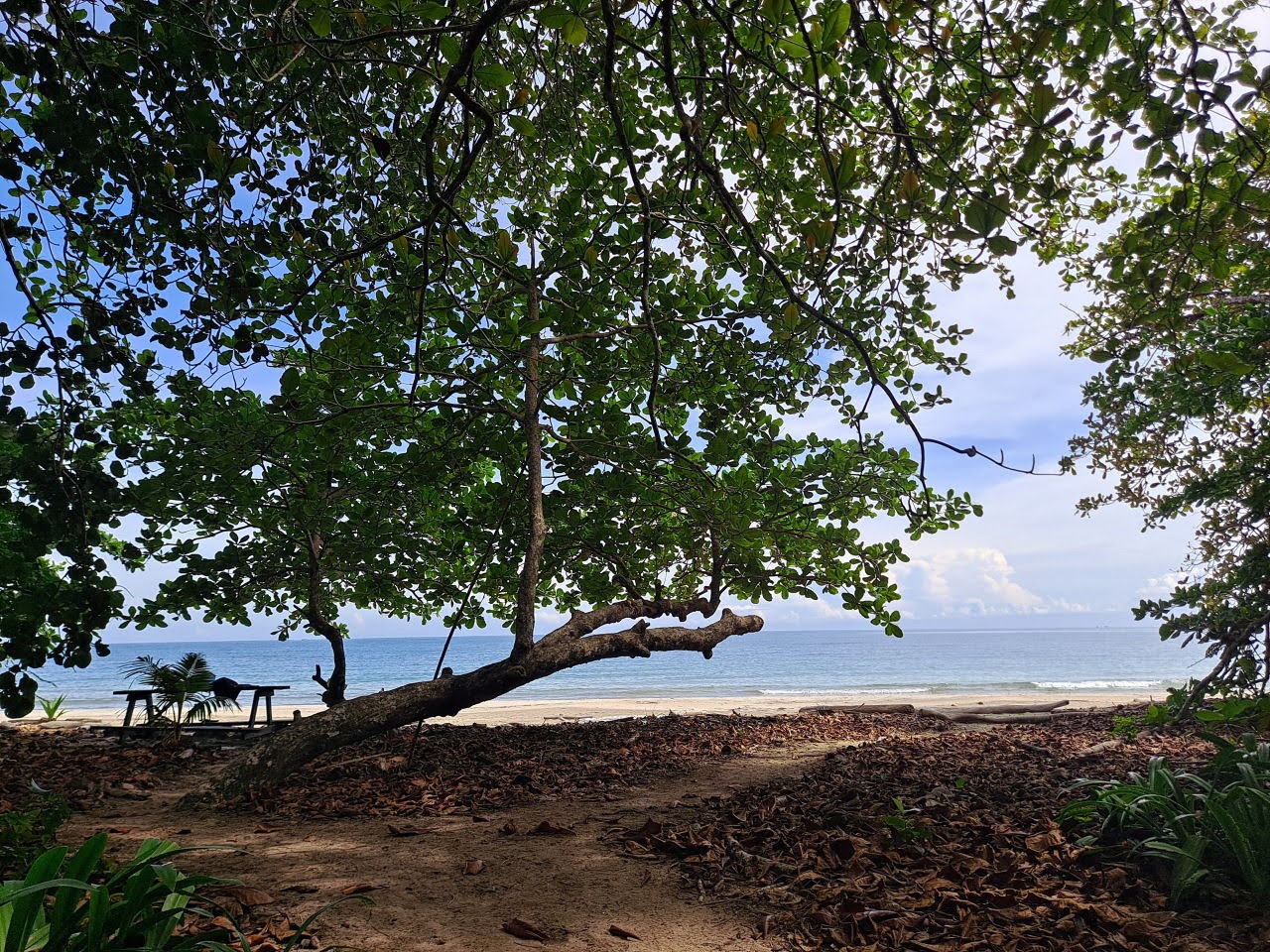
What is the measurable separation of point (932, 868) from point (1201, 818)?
1317 mm

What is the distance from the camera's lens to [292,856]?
4246 millimetres

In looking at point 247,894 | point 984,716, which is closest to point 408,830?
point 247,894

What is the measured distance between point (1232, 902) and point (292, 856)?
4.66m

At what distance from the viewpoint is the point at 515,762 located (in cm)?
692

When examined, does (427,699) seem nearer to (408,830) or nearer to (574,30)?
(408,830)

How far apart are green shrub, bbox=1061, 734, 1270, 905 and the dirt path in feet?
6.70

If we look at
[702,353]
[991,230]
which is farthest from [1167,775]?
[702,353]

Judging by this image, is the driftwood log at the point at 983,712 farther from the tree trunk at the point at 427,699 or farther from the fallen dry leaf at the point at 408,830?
the fallen dry leaf at the point at 408,830

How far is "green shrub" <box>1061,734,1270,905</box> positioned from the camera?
3377 millimetres

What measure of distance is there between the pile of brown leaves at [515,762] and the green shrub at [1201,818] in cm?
334

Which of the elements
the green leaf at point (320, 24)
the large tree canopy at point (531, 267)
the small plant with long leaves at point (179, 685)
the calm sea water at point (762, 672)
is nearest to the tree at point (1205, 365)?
the large tree canopy at point (531, 267)

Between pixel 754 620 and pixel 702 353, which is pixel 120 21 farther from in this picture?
pixel 754 620

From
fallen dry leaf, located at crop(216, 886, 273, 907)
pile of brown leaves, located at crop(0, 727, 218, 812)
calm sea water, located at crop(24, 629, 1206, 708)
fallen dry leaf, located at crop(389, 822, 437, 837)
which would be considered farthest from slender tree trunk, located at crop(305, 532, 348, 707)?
calm sea water, located at crop(24, 629, 1206, 708)

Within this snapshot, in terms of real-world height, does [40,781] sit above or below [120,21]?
below
